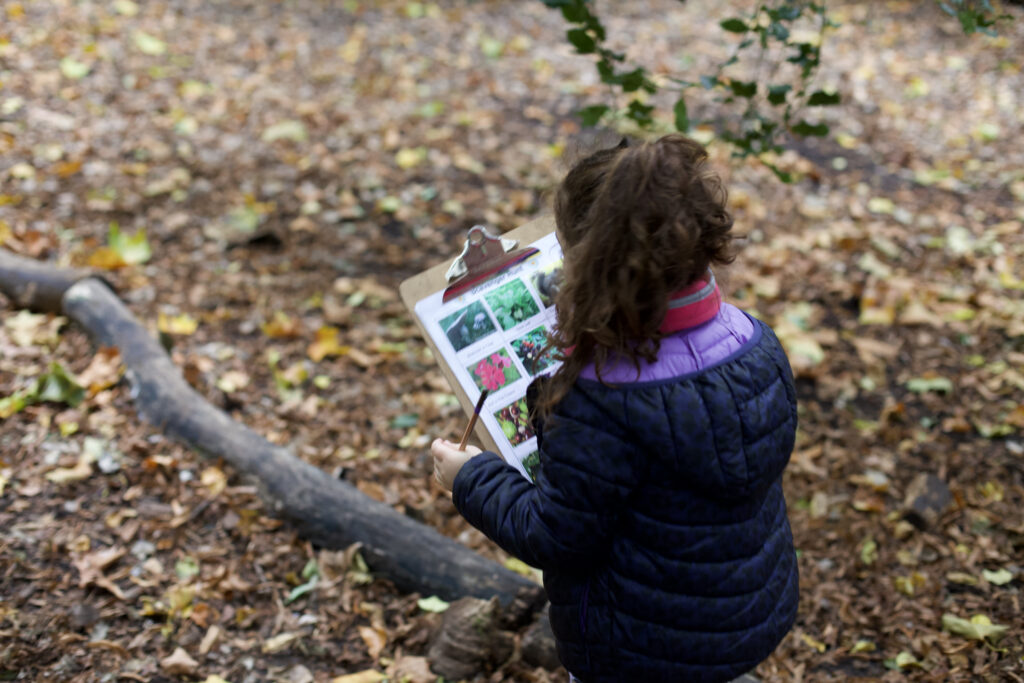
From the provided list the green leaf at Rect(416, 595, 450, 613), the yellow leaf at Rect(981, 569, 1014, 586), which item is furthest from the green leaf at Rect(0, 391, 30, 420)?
the yellow leaf at Rect(981, 569, 1014, 586)

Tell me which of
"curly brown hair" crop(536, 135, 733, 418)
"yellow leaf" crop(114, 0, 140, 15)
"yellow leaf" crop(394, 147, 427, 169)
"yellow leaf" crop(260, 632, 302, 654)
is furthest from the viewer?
"yellow leaf" crop(114, 0, 140, 15)

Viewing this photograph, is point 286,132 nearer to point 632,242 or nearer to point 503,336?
point 503,336

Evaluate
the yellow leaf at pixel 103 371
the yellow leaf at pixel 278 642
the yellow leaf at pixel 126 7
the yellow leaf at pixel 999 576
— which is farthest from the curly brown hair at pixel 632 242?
the yellow leaf at pixel 126 7

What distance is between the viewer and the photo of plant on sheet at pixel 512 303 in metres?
1.84

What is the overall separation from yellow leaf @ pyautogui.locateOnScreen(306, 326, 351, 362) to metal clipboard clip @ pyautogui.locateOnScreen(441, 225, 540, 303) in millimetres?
2172

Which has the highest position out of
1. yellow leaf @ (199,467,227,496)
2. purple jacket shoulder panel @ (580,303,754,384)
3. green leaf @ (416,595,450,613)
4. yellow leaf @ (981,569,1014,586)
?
purple jacket shoulder panel @ (580,303,754,384)

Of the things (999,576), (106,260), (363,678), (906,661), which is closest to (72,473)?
(363,678)

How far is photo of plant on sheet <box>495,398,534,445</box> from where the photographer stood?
70.2 inches

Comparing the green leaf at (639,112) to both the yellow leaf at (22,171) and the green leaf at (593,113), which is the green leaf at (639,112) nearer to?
the green leaf at (593,113)

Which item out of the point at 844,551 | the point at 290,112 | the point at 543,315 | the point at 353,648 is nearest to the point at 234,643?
the point at 353,648

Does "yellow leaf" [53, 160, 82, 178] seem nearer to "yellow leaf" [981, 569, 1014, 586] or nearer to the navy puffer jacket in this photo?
A: the navy puffer jacket

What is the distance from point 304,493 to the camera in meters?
2.92

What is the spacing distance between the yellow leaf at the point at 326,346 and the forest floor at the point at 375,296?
1cm

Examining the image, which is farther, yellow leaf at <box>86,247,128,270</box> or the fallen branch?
yellow leaf at <box>86,247,128,270</box>
